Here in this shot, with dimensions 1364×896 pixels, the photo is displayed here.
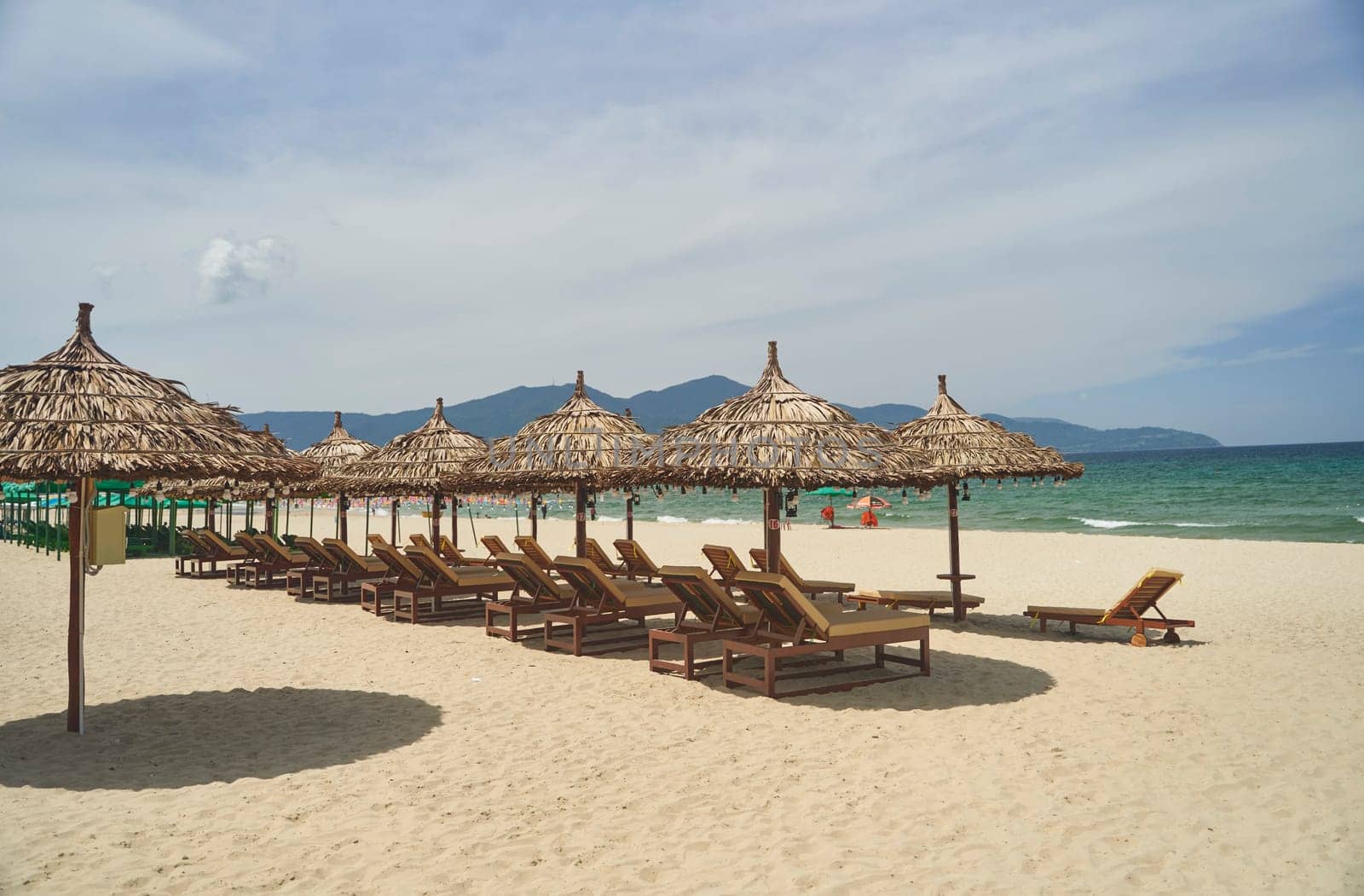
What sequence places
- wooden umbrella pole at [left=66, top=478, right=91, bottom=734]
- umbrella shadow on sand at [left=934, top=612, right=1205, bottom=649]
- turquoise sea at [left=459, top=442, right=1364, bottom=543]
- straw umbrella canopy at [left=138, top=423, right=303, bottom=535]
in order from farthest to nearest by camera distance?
turquoise sea at [left=459, top=442, right=1364, bottom=543]
straw umbrella canopy at [left=138, top=423, right=303, bottom=535]
umbrella shadow on sand at [left=934, top=612, right=1205, bottom=649]
wooden umbrella pole at [left=66, top=478, right=91, bottom=734]

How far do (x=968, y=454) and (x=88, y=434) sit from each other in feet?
26.3

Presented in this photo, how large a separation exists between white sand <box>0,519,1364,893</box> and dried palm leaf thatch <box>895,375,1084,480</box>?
175 cm

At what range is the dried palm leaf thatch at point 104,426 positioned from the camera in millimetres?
5449

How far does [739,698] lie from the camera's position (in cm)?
681

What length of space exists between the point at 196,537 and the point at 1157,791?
606 inches

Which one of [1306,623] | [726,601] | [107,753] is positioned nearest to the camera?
[107,753]

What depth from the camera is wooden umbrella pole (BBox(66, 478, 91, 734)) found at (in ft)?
19.0

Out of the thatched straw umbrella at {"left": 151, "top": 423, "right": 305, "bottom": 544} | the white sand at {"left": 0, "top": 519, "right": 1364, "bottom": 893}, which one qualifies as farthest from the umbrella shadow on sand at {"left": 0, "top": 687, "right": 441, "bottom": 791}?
the thatched straw umbrella at {"left": 151, "top": 423, "right": 305, "bottom": 544}

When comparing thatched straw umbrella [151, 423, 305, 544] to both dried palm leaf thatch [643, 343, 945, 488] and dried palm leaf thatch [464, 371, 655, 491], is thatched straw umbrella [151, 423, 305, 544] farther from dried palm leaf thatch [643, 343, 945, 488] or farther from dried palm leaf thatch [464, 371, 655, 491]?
dried palm leaf thatch [643, 343, 945, 488]

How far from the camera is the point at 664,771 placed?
16.8 feet

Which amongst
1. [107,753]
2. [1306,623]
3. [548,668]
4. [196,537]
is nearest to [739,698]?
[548,668]

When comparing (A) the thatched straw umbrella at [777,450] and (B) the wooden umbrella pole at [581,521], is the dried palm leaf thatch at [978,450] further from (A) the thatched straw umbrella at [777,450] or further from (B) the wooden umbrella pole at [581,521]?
(B) the wooden umbrella pole at [581,521]

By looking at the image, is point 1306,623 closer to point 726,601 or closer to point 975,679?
point 975,679

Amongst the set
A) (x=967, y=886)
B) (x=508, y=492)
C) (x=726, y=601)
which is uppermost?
(x=508, y=492)
